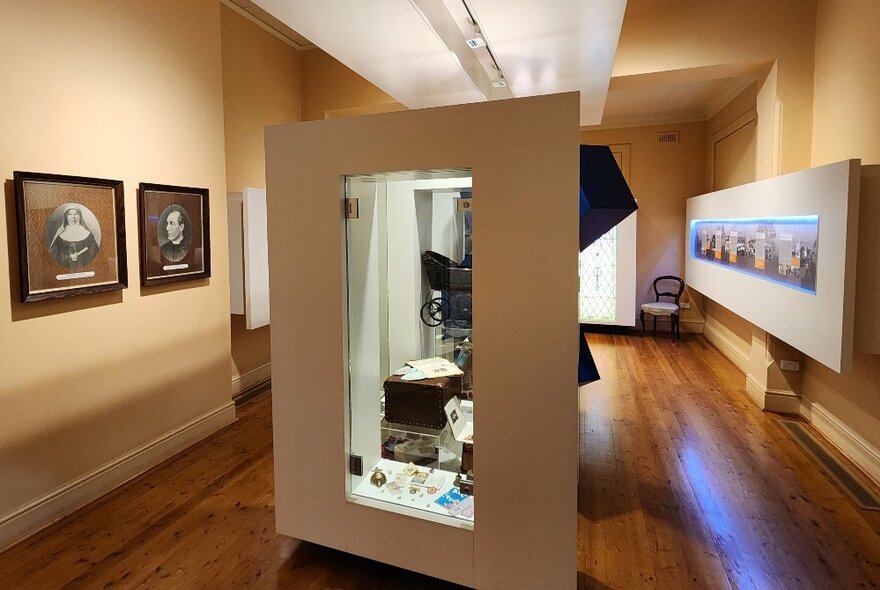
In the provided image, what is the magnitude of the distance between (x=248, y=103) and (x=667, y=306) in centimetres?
623

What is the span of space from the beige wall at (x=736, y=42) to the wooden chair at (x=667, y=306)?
337 cm

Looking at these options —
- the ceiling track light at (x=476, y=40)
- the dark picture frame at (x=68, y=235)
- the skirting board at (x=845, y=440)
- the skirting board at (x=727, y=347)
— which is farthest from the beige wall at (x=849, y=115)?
the dark picture frame at (x=68, y=235)

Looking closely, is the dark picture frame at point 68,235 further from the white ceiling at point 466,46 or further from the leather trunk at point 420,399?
the leather trunk at point 420,399

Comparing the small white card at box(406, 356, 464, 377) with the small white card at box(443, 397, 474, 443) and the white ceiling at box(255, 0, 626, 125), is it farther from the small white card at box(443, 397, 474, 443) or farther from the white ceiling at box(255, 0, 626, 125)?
the white ceiling at box(255, 0, 626, 125)

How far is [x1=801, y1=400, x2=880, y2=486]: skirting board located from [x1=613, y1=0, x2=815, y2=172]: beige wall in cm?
202

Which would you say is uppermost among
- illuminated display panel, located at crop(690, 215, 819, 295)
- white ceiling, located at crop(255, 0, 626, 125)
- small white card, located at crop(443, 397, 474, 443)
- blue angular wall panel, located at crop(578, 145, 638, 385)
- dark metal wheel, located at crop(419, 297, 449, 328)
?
white ceiling, located at crop(255, 0, 626, 125)

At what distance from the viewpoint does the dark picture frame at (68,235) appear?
98.0 inches

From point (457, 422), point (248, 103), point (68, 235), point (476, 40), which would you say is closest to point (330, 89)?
point (248, 103)

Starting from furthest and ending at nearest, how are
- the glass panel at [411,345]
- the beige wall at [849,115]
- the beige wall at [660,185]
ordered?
the beige wall at [660,185]
the beige wall at [849,115]
the glass panel at [411,345]

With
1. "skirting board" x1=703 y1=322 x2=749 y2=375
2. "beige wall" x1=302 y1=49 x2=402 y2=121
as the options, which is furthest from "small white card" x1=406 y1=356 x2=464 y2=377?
"skirting board" x1=703 y1=322 x2=749 y2=375

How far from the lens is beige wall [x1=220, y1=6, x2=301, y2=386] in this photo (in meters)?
4.54

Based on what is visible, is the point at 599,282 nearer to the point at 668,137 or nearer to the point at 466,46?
the point at 668,137

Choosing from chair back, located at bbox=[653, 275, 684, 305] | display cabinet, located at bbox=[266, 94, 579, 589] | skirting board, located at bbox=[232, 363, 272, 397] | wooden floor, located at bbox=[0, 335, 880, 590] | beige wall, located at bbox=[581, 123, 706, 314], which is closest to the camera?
display cabinet, located at bbox=[266, 94, 579, 589]

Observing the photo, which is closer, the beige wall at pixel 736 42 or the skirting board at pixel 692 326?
the beige wall at pixel 736 42
